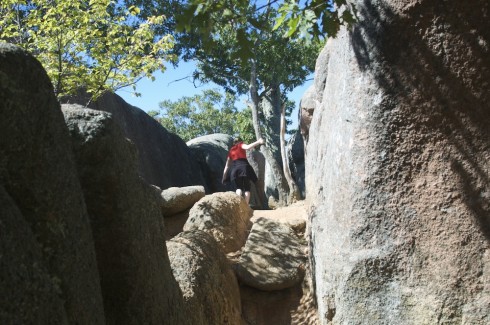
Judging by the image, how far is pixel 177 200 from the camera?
9.43 m

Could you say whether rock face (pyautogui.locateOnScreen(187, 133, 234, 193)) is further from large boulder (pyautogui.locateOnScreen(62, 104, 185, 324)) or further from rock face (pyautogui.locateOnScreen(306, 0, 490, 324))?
large boulder (pyautogui.locateOnScreen(62, 104, 185, 324))

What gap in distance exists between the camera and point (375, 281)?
5.00 metres

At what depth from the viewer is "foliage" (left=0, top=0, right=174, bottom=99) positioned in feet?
30.1

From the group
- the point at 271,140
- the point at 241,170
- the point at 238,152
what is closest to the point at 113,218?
the point at 241,170

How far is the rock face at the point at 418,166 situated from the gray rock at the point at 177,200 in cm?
466

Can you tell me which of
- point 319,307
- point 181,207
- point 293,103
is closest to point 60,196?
point 319,307

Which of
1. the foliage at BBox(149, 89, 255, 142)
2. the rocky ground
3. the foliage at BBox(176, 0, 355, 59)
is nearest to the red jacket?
the rocky ground

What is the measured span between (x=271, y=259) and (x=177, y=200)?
8.90ft

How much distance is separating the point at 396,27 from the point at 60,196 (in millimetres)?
3476

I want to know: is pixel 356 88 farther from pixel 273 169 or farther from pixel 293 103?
pixel 293 103

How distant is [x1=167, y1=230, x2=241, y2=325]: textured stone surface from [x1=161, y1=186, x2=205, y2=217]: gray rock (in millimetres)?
3210

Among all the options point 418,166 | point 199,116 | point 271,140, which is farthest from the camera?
point 199,116

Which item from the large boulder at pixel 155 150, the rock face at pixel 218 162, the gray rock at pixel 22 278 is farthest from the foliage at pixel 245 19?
the rock face at pixel 218 162

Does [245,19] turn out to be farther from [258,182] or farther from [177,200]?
[258,182]
